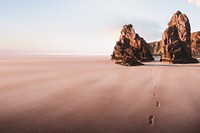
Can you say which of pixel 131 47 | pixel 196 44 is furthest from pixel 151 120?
pixel 196 44

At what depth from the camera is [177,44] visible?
2040 inches

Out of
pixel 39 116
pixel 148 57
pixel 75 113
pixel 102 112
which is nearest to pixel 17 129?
pixel 39 116

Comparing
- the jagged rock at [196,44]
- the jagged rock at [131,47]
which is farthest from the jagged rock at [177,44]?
the jagged rock at [196,44]

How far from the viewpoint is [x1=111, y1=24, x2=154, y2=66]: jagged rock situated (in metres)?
61.4

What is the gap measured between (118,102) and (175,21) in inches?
2657

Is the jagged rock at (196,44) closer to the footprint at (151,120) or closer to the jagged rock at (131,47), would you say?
the jagged rock at (131,47)

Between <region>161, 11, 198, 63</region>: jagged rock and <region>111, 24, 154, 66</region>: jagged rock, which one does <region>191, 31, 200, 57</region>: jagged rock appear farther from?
<region>111, 24, 154, 66</region>: jagged rock

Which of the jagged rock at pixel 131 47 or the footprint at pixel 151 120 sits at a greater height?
the jagged rock at pixel 131 47

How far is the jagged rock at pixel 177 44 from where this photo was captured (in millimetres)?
49000

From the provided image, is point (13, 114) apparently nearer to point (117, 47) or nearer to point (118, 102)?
point (118, 102)

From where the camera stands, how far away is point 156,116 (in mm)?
6715

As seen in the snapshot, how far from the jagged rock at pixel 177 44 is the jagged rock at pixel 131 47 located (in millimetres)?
7520

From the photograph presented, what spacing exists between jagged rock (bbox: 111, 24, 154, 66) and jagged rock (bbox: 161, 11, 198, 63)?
7520mm

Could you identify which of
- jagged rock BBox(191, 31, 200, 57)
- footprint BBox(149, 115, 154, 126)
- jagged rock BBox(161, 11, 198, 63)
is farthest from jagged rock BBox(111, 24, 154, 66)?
→ jagged rock BBox(191, 31, 200, 57)
